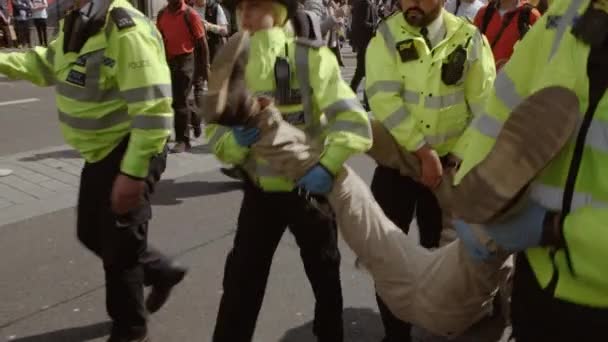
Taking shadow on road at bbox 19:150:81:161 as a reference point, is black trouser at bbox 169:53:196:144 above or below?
above

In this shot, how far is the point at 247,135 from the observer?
2.21 metres

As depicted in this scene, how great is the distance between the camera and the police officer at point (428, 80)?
2.93 metres

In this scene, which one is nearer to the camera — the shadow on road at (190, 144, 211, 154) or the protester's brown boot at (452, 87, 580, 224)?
the protester's brown boot at (452, 87, 580, 224)

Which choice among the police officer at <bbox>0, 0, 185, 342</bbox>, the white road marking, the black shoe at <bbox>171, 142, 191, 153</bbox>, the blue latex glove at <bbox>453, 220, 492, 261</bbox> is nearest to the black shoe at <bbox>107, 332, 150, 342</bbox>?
the police officer at <bbox>0, 0, 185, 342</bbox>

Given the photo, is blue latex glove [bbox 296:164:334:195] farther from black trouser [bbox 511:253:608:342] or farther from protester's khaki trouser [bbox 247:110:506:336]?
black trouser [bbox 511:253:608:342]

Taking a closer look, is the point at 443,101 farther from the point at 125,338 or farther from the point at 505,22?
the point at 505,22

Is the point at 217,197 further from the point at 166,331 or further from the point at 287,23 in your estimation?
the point at 287,23

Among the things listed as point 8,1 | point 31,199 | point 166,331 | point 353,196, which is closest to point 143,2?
point 8,1

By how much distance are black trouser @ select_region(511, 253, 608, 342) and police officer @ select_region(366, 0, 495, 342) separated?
4.30 ft

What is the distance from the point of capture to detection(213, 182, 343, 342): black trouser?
2703 mm

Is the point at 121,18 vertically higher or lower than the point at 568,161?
lower

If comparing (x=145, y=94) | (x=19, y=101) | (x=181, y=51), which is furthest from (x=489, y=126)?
(x=19, y=101)

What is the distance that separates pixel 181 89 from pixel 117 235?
172 inches

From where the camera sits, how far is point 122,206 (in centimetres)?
284
